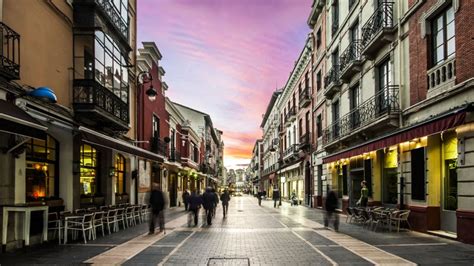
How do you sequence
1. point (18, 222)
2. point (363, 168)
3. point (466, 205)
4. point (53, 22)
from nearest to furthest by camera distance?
point (18, 222)
point (466, 205)
point (53, 22)
point (363, 168)

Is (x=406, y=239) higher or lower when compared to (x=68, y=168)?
lower

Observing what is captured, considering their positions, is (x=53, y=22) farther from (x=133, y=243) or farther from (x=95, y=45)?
(x=133, y=243)

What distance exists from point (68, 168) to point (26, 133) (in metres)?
6.11

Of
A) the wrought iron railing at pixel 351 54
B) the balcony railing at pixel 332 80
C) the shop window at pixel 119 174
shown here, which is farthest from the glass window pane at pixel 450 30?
the shop window at pixel 119 174

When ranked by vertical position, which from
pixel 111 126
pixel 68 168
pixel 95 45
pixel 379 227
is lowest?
pixel 379 227

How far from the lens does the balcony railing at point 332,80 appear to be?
28689 millimetres

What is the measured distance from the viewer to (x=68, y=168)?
54.3ft

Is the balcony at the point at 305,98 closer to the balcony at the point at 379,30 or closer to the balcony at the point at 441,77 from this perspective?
the balcony at the point at 379,30

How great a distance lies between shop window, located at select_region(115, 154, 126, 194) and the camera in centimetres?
2305

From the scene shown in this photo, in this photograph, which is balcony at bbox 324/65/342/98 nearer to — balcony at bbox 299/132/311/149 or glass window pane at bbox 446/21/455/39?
balcony at bbox 299/132/311/149

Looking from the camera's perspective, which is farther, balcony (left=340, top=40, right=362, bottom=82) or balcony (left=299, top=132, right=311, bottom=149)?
balcony (left=299, top=132, right=311, bottom=149)

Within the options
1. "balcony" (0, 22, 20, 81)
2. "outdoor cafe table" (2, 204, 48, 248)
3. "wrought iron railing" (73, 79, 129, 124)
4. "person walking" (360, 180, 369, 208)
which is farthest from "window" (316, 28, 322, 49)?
"outdoor cafe table" (2, 204, 48, 248)

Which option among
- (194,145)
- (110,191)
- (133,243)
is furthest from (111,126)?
(194,145)

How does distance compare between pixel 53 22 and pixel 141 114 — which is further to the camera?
pixel 141 114
